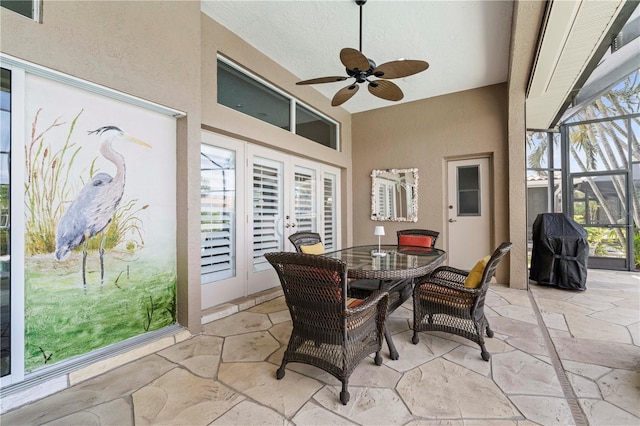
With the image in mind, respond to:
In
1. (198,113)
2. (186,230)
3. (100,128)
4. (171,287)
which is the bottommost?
(171,287)

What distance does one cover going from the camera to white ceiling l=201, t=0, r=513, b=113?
9.23ft

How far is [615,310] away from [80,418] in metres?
5.05

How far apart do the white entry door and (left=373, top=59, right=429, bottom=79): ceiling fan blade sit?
297cm

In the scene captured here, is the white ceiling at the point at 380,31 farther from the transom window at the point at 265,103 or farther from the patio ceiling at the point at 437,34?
the transom window at the point at 265,103

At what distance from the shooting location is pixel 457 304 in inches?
89.5

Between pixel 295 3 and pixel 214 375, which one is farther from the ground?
pixel 295 3

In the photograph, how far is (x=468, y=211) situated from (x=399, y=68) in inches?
130

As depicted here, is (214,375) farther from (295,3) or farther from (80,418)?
(295,3)

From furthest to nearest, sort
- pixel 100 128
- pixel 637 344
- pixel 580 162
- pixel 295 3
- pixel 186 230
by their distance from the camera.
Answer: pixel 580 162
pixel 295 3
pixel 186 230
pixel 637 344
pixel 100 128

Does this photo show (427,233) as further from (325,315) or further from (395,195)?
(325,315)

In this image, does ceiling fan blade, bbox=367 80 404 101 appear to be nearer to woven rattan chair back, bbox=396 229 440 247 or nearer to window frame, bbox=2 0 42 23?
woven rattan chair back, bbox=396 229 440 247

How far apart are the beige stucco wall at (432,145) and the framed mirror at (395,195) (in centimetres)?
10

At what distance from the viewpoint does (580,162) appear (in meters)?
5.71

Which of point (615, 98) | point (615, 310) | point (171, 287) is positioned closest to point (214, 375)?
point (171, 287)
